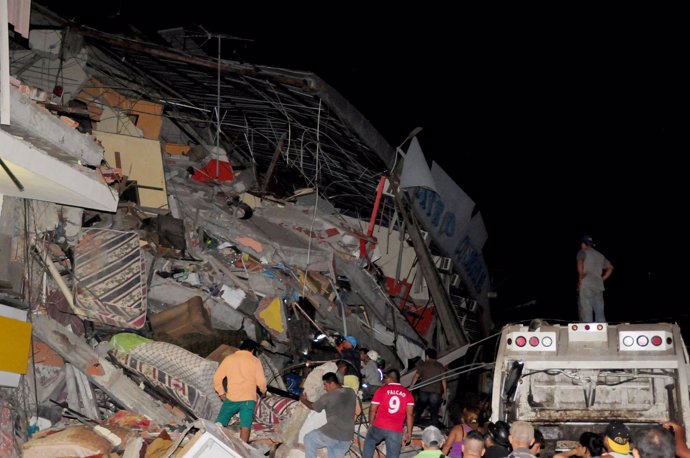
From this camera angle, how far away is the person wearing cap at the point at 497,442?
7.77 metres

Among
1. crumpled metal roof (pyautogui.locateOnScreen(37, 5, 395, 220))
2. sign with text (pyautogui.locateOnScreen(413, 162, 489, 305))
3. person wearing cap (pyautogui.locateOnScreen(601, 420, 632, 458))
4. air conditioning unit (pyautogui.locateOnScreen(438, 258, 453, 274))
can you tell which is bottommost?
person wearing cap (pyautogui.locateOnScreen(601, 420, 632, 458))

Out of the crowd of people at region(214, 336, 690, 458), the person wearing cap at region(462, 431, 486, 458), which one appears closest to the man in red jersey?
the crowd of people at region(214, 336, 690, 458)

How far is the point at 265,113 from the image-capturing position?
58.1 feet

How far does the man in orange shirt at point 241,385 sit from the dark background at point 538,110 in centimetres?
1349

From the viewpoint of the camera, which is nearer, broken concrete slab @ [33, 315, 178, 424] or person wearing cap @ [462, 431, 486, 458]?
person wearing cap @ [462, 431, 486, 458]

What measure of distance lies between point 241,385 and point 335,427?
5.13 ft

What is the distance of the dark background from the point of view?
2409 centimetres

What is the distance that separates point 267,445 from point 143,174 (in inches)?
290

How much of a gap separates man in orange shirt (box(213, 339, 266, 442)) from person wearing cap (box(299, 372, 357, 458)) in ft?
3.63

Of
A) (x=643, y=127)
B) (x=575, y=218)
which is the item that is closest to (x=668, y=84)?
(x=643, y=127)

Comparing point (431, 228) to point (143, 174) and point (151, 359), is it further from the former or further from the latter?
point (151, 359)

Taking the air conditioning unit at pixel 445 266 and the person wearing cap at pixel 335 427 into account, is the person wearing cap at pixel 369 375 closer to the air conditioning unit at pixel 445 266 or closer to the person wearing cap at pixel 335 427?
the person wearing cap at pixel 335 427

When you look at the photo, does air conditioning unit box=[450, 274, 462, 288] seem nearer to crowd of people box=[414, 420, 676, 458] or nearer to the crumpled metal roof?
the crumpled metal roof

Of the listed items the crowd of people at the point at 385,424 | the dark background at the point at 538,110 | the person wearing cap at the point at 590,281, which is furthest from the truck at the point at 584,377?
the dark background at the point at 538,110
